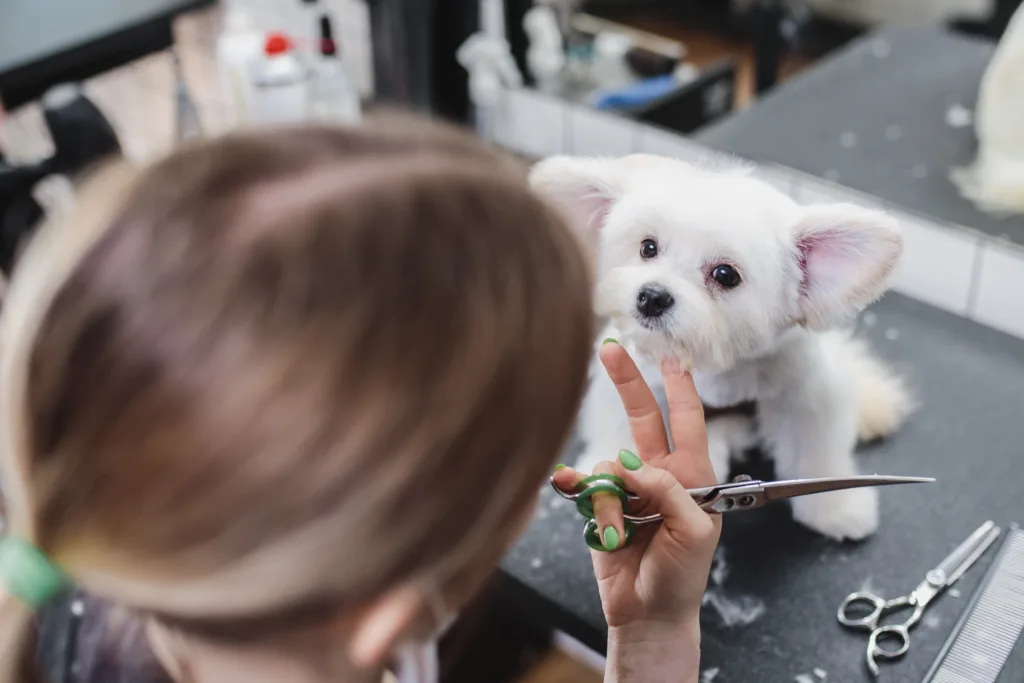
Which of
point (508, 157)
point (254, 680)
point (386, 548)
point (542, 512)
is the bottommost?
point (542, 512)

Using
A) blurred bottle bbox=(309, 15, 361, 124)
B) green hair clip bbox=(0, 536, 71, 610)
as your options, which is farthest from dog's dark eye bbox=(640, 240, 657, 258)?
blurred bottle bbox=(309, 15, 361, 124)

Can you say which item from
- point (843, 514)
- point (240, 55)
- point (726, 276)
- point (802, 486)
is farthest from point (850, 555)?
point (240, 55)

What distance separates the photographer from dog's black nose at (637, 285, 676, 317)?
23.7 inches

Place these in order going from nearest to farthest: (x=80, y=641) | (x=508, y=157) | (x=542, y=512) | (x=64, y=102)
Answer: (x=508, y=157) → (x=80, y=641) → (x=542, y=512) → (x=64, y=102)

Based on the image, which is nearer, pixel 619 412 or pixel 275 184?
pixel 275 184

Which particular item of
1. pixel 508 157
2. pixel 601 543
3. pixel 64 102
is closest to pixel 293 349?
pixel 508 157

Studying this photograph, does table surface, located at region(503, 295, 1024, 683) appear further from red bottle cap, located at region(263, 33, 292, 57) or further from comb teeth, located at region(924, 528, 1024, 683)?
red bottle cap, located at region(263, 33, 292, 57)

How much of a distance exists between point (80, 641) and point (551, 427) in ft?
1.35

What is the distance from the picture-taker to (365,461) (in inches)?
16.3

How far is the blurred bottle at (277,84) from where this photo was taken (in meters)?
1.19

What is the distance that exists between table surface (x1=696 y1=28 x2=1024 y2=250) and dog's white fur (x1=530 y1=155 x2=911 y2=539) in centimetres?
39

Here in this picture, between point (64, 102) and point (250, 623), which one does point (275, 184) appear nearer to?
point (250, 623)

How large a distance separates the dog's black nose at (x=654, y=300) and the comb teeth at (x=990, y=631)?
305 millimetres

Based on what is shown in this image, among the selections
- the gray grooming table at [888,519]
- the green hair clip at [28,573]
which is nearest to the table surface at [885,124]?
the gray grooming table at [888,519]
